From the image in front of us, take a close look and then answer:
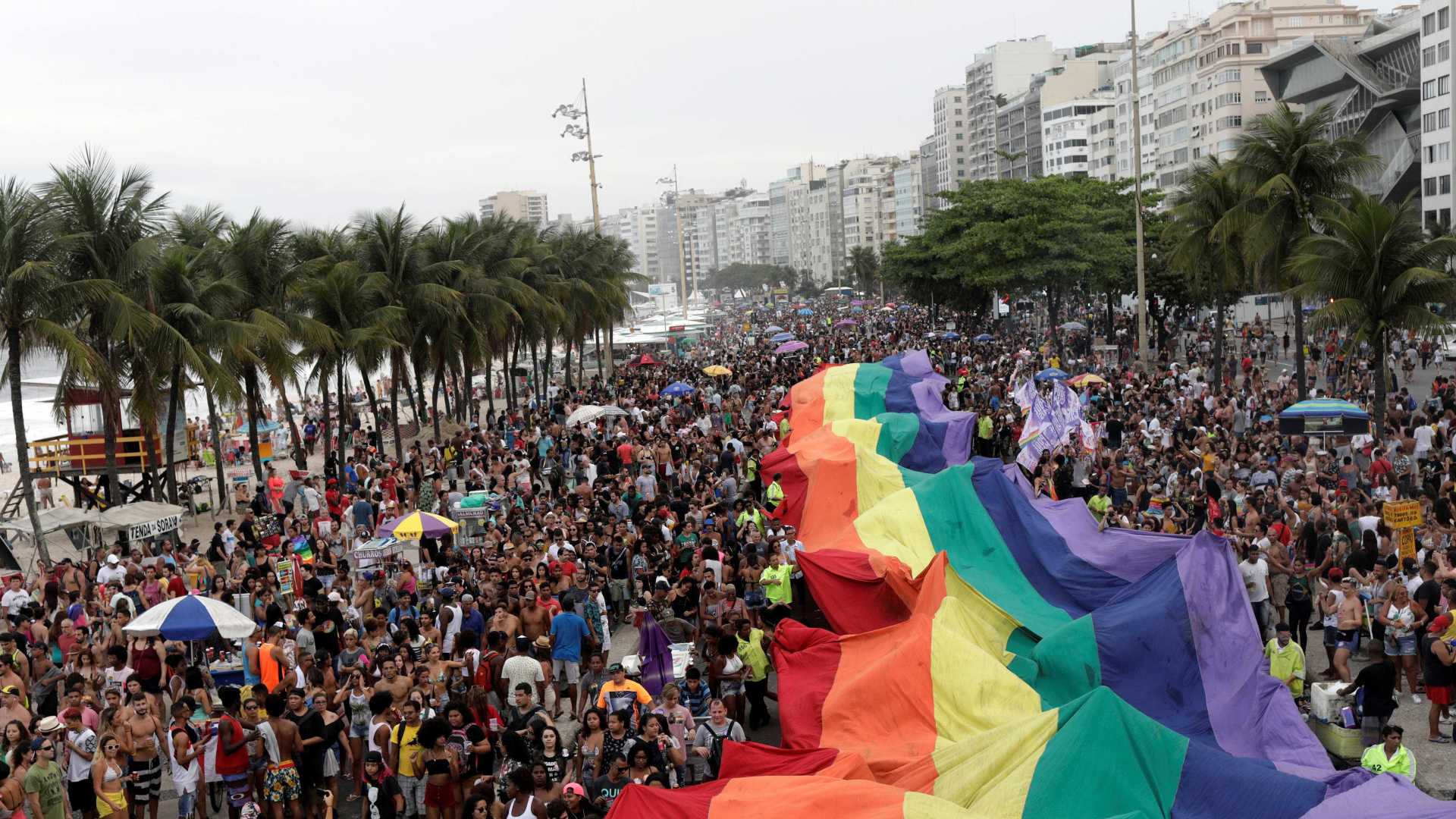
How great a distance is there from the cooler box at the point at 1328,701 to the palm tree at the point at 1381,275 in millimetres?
13339

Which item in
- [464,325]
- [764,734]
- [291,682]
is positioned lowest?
[764,734]

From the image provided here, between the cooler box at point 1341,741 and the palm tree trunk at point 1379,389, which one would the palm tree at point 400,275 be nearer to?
the palm tree trunk at point 1379,389

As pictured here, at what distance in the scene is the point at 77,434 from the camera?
30516 mm

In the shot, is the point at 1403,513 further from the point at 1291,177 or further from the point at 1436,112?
the point at 1436,112

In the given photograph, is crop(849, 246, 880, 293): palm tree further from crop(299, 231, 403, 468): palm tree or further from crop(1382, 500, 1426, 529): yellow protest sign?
crop(1382, 500, 1426, 529): yellow protest sign

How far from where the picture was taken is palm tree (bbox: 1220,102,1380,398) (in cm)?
2994

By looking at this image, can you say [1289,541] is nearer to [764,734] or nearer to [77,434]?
[764,734]

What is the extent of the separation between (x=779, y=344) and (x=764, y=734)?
4265 centimetres

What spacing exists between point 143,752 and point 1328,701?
9.92 metres

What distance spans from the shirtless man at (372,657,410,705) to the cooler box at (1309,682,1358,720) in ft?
25.8

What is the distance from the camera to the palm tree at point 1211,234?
34.2 m

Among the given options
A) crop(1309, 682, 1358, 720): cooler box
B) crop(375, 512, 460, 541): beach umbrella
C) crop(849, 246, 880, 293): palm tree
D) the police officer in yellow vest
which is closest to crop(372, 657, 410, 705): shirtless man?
crop(375, 512, 460, 541): beach umbrella

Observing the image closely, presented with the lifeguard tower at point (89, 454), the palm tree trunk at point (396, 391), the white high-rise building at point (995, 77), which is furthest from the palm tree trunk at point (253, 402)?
the white high-rise building at point (995, 77)

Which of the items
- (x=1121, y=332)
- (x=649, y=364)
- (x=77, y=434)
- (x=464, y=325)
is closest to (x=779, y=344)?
(x=649, y=364)
